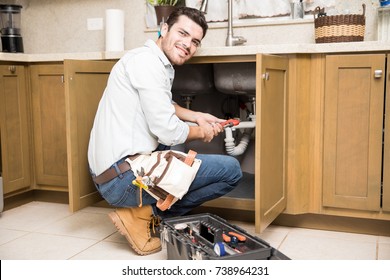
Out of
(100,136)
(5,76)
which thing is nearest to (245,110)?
(100,136)

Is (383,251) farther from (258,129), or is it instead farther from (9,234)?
(9,234)

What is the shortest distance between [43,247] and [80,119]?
0.57 meters

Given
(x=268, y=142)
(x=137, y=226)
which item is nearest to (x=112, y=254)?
(x=137, y=226)

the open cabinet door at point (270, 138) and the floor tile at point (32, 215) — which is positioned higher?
the open cabinet door at point (270, 138)

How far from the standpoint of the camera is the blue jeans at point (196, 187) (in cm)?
192

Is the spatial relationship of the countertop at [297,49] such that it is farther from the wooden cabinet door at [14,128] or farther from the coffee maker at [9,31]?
the coffee maker at [9,31]

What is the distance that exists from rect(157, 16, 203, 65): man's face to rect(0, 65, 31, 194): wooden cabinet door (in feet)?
3.40

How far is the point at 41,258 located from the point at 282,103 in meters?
1.20

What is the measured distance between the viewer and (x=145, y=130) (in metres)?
1.92

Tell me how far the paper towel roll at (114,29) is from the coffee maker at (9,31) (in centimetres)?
59

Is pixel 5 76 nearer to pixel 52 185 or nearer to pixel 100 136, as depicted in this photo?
pixel 52 185

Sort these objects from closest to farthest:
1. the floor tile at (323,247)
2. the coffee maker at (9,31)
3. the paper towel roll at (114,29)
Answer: the floor tile at (323,247)
the paper towel roll at (114,29)
the coffee maker at (9,31)

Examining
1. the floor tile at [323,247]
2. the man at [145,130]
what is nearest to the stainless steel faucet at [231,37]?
the man at [145,130]

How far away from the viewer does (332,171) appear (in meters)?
2.17
